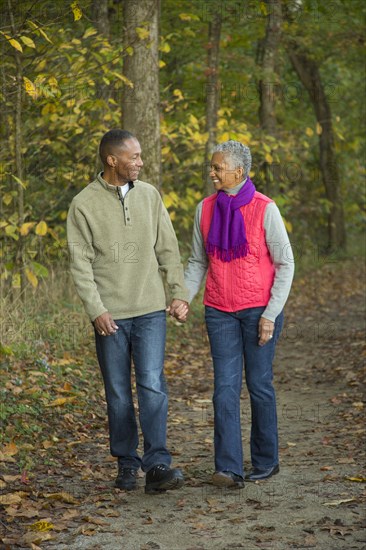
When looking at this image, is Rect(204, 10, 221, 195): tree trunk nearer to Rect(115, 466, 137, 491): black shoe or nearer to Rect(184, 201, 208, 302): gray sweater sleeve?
Rect(184, 201, 208, 302): gray sweater sleeve

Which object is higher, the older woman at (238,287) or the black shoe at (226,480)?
the older woman at (238,287)

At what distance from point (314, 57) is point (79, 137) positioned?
37.9ft

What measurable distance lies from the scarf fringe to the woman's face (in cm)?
39

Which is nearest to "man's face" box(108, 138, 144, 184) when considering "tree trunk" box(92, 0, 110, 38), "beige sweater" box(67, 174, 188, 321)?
"beige sweater" box(67, 174, 188, 321)

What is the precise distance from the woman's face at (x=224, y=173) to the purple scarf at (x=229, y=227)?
7 cm

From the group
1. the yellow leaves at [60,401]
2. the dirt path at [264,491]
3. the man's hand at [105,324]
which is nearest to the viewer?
the dirt path at [264,491]

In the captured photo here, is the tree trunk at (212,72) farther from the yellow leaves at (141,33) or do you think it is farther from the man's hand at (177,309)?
the man's hand at (177,309)

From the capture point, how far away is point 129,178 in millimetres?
5539

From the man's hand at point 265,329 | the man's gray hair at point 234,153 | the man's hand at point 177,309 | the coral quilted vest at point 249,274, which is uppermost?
the man's gray hair at point 234,153

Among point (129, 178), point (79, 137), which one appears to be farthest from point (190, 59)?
point (129, 178)

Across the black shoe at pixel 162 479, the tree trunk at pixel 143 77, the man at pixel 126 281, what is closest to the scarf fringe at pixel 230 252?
the man at pixel 126 281

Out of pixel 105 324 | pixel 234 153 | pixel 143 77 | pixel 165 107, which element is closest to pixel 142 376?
pixel 105 324

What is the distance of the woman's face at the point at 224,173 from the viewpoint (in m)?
5.61

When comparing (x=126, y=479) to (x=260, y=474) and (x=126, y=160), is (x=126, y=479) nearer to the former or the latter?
(x=260, y=474)
